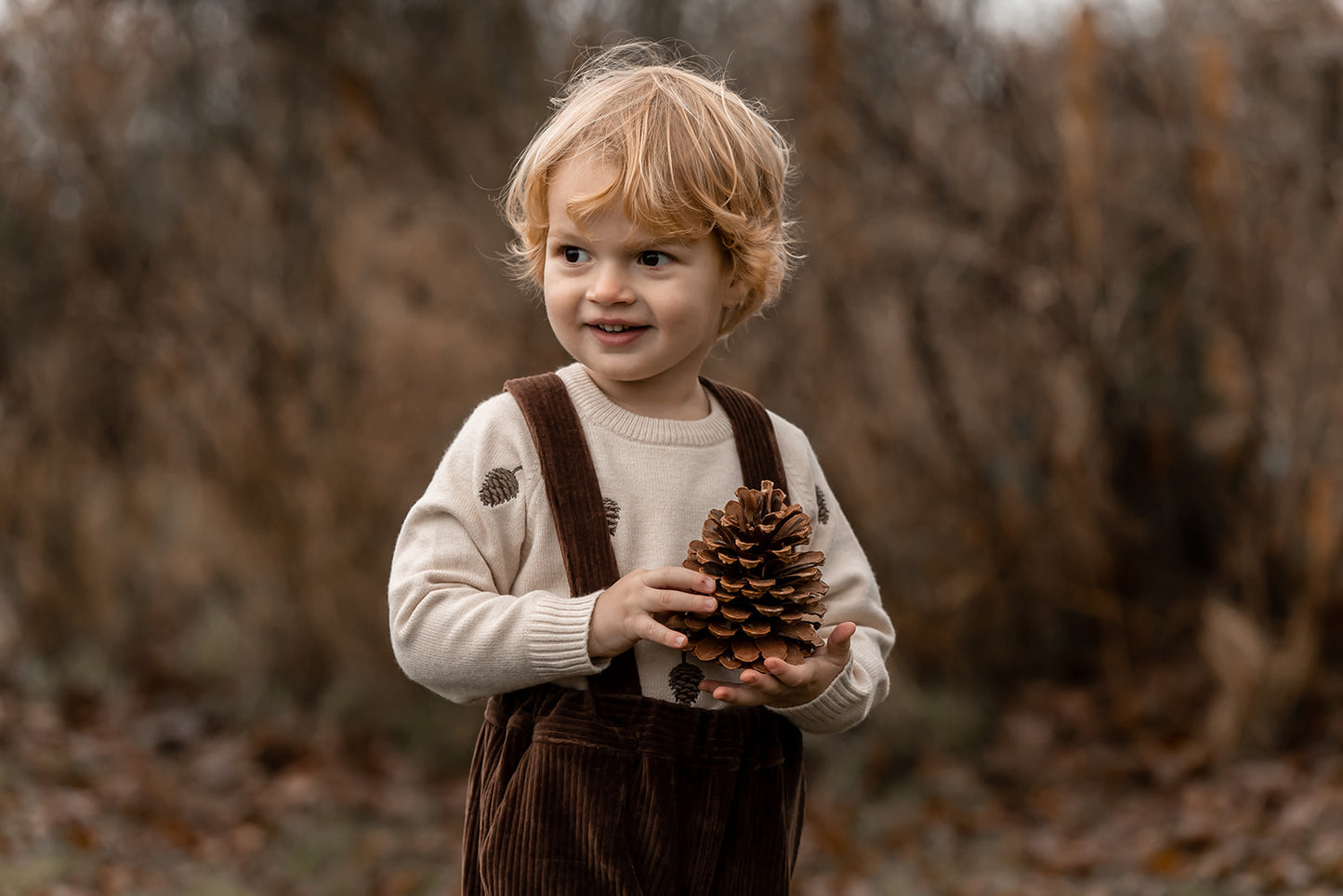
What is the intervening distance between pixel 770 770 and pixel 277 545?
14.0ft

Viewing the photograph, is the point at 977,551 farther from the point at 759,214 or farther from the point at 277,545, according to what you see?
the point at 759,214

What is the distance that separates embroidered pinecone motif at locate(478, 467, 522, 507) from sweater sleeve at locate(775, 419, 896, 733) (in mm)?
422

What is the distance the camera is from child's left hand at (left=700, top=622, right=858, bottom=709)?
1.68 meters

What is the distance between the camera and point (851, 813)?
16.8 ft

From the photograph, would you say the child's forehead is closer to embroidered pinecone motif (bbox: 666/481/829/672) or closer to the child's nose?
the child's nose

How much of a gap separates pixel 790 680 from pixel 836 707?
0.18m

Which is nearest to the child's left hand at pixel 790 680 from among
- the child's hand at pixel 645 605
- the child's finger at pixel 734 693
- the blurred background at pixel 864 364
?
the child's finger at pixel 734 693

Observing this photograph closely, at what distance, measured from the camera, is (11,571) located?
650cm

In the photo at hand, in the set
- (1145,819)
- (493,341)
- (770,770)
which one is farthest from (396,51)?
(770,770)

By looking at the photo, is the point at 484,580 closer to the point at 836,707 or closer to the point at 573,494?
the point at 573,494

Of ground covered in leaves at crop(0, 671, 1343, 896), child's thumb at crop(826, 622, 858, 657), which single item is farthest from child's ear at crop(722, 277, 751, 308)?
ground covered in leaves at crop(0, 671, 1343, 896)

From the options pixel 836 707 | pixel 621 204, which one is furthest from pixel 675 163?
pixel 836 707

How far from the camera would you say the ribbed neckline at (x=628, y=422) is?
187 centimetres

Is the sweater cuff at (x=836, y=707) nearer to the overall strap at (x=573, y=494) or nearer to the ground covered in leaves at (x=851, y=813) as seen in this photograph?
the overall strap at (x=573, y=494)
